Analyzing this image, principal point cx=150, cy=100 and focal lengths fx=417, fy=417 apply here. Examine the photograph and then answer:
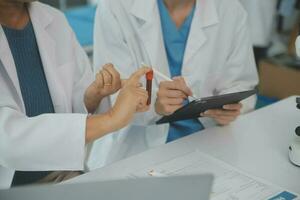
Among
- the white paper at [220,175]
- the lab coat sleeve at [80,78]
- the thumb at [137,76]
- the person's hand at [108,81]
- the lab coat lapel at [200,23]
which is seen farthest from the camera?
the lab coat lapel at [200,23]

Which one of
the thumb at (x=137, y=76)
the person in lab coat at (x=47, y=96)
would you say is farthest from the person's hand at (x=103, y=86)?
the thumb at (x=137, y=76)

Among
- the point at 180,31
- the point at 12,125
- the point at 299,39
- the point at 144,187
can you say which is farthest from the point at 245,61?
the point at 144,187

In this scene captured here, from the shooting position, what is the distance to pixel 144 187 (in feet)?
1.87

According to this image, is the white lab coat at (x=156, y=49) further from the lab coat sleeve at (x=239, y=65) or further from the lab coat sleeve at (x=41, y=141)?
the lab coat sleeve at (x=41, y=141)

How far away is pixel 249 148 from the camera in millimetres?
1130

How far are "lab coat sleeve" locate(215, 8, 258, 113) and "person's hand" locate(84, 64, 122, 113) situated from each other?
1.51 ft

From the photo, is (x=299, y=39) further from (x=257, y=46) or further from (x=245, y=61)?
(x=257, y=46)

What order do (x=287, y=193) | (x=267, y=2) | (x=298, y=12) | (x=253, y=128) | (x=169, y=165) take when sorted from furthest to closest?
(x=298, y=12)
(x=267, y=2)
(x=253, y=128)
(x=169, y=165)
(x=287, y=193)

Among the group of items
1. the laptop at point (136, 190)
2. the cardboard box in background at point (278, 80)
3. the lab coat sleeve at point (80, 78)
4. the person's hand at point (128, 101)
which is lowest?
the cardboard box in background at point (278, 80)

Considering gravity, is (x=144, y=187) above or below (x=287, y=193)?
above

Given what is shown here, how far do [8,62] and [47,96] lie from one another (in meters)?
0.16

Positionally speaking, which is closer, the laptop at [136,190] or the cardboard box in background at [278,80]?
the laptop at [136,190]

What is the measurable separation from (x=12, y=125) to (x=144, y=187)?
49 centimetres

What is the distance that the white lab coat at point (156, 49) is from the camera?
54.3 inches
